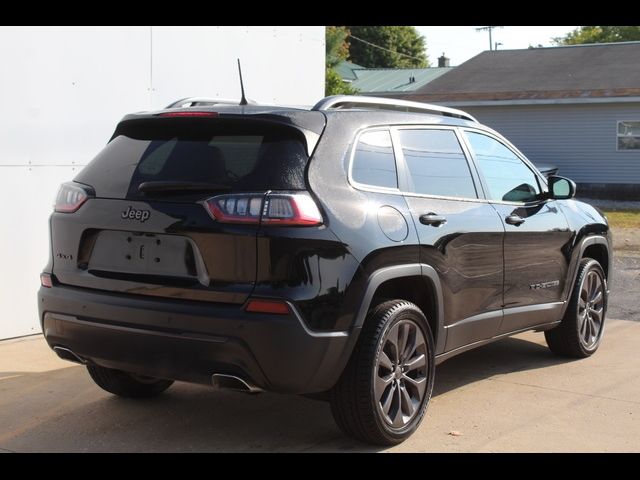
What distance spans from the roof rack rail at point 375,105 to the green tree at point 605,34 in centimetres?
6166

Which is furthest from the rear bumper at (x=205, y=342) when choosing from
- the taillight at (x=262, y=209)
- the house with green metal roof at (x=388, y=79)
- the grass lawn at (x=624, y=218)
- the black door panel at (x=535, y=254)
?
the house with green metal roof at (x=388, y=79)

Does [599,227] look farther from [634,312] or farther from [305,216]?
[305,216]

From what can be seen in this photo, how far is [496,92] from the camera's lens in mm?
30016

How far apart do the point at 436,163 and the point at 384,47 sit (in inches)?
2896

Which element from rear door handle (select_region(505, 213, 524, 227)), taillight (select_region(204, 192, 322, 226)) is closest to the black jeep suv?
taillight (select_region(204, 192, 322, 226))

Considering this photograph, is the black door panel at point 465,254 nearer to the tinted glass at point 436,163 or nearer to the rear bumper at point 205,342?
the tinted glass at point 436,163

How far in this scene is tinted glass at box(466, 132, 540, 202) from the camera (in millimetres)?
6176

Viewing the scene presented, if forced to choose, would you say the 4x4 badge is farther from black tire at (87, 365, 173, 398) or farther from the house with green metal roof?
the house with green metal roof

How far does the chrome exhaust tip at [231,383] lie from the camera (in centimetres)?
442

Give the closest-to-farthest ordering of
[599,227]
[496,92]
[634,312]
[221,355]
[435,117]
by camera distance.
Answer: [221,355] → [435,117] → [599,227] → [634,312] → [496,92]

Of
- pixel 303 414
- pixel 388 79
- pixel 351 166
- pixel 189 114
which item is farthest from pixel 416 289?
pixel 388 79

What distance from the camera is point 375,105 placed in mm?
5594

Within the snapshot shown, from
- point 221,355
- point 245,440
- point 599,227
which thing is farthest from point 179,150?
point 599,227

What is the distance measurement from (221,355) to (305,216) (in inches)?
30.6
